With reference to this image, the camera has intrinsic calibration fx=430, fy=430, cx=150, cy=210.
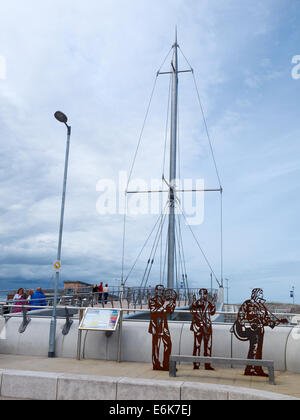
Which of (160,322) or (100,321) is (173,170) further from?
(160,322)

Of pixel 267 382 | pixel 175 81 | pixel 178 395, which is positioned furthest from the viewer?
pixel 175 81

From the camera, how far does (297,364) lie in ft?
33.1

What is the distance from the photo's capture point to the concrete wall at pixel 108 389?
6684mm

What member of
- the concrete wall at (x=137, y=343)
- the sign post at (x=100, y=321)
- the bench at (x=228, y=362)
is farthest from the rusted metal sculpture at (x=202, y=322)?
the sign post at (x=100, y=321)

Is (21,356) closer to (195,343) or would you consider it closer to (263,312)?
(195,343)

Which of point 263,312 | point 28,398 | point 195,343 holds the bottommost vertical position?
point 28,398

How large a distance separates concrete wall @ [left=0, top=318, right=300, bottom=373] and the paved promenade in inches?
15.9

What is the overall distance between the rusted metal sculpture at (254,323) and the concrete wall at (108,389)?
3.06m

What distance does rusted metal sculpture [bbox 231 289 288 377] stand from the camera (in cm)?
969

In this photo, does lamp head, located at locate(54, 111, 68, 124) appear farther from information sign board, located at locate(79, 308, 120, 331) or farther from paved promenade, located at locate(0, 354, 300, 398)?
paved promenade, located at locate(0, 354, 300, 398)
